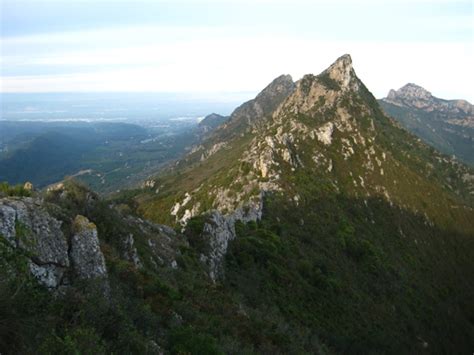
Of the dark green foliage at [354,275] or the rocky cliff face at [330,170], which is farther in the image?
the rocky cliff face at [330,170]

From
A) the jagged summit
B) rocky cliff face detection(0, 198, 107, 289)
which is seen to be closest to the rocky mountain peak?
the jagged summit

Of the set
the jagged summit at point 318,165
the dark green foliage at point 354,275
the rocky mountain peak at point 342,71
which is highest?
the rocky mountain peak at point 342,71

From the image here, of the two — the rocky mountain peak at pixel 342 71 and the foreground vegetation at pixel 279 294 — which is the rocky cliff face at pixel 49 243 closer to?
the foreground vegetation at pixel 279 294

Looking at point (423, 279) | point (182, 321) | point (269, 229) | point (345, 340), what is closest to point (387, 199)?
point (423, 279)

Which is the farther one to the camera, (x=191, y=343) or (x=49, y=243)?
(x=191, y=343)

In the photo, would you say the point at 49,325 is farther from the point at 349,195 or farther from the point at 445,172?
the point at 445,172

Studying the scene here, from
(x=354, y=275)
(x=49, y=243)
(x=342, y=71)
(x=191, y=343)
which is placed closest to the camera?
(x=49, y=243)

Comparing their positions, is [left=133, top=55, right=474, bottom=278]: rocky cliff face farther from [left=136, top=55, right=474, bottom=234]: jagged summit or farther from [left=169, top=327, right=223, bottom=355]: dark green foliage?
[left=169, top=327, right=223, bottom=355]: dark green foliage

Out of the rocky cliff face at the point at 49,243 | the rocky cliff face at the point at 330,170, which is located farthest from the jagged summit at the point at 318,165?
the rocky cliff face at the point at 49,243

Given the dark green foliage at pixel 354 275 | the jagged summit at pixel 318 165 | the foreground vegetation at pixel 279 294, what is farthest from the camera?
the jagged summit at pixel 318 165

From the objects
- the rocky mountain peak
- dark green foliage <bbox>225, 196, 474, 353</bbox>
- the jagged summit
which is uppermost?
the rocky mountain peak

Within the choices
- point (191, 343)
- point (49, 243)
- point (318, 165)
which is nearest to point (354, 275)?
point (318, 165)

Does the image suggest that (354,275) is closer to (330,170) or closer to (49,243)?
(330,170)

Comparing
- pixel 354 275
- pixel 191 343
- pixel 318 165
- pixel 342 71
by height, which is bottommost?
pixel 354 275
